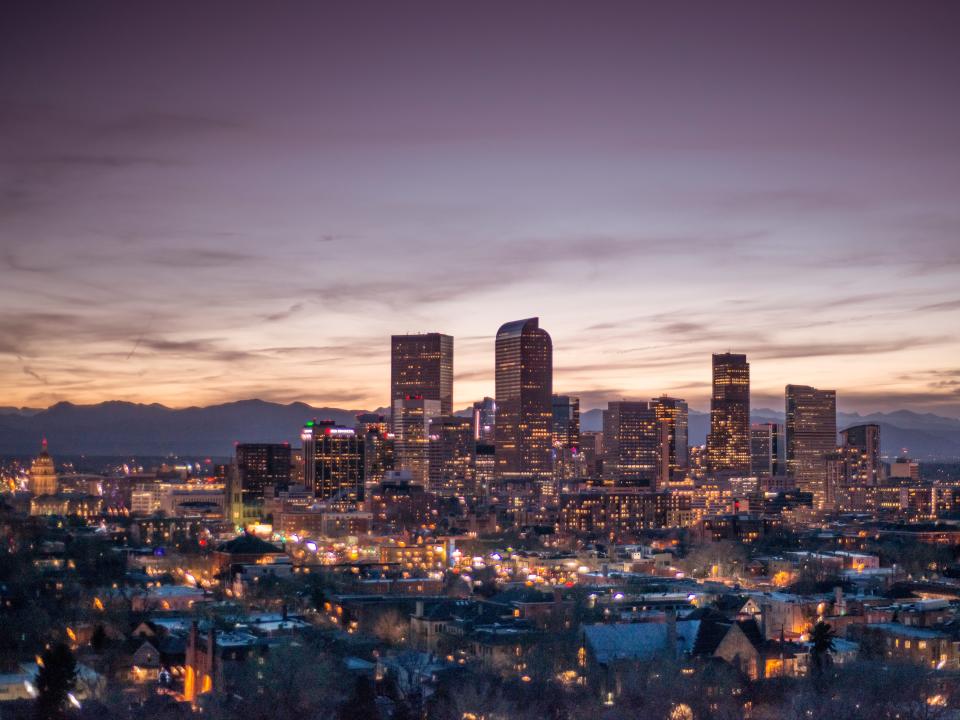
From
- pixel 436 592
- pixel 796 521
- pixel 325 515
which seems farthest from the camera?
pixel 796 521

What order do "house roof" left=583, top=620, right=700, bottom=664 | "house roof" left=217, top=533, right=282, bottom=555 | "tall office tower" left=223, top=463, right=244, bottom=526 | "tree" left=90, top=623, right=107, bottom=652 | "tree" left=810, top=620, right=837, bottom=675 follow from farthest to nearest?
"tall office tower" left=223, top=463, right=244, bottom=526, "house roof" left=217, top=533, right=282, bottom=555, "tree" left=90, top=623, right=107, bottom=652, "house roof" left=583, top=620, right=700, bottom=664, "tree" left=810, top=620, right=837, bottom=675

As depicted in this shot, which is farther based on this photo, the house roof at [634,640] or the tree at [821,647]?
the house roof at [634,640]

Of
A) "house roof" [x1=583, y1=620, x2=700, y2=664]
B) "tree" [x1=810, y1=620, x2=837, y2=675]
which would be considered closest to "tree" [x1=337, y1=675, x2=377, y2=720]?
"house roof" [x1=583, y1=620, x2=700, y2=664]

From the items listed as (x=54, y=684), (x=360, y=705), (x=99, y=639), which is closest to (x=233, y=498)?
(x=99, y=639)

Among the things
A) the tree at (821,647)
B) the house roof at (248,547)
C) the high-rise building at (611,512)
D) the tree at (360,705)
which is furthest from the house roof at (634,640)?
the high-rise building at (611,512)

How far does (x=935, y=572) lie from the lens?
105750 mm

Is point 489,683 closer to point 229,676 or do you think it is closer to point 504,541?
point 229,676

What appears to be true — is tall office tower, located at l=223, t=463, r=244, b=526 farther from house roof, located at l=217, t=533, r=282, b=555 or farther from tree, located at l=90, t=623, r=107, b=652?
tree, located at l=90, t=623, r=107, b=652

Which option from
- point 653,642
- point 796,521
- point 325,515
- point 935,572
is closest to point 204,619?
point 653,642

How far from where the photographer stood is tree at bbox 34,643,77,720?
4222cm

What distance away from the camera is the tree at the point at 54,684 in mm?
42219

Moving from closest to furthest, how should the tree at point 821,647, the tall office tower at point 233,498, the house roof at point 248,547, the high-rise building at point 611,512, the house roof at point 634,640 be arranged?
1. the tree at point 821,647
2. the house roof at point 634,640
3. the house roof at point 248,547
4. the high-rise building at point 611,512
5. the tall office tower at point 233,498

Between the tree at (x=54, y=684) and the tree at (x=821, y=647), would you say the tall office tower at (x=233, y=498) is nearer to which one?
the tree at (x=821, y=647)

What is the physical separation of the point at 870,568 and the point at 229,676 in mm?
73169
